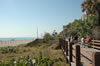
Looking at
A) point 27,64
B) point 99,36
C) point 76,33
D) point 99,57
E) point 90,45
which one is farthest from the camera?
point 76,33

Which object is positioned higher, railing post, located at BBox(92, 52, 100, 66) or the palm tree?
the palm tree

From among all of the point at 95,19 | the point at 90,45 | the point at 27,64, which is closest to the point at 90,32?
the point at 95,19

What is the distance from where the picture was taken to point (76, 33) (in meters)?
32.6

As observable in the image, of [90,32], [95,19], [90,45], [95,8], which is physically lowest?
[90,45]

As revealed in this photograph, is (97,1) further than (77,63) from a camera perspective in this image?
Yes

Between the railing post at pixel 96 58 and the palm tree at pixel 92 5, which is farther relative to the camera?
the palm tree at pixel 92 5

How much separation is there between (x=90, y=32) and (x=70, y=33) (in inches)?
290

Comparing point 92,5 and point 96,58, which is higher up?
point 92,5

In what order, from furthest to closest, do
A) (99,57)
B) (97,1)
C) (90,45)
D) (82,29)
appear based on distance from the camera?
1. (82,29)
2. (97,1)
3. (90,45)
4. (99,57)

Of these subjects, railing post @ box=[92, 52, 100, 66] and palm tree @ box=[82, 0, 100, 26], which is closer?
railing post @ box=[92, 52, 100, 66]

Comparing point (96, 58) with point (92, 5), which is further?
point (92, 5)

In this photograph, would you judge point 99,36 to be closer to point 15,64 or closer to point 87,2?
point 87,2

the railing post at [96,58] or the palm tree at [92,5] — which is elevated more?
the palm tree at [92,5]

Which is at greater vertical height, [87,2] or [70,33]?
[87,2]
